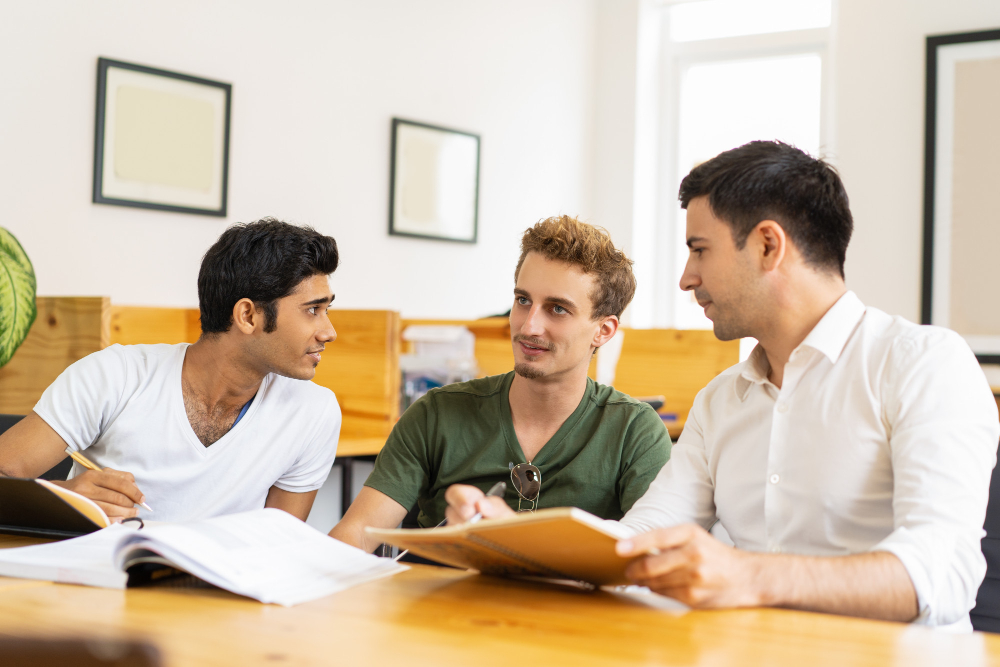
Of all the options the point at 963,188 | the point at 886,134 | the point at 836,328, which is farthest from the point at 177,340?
the point at 963,188

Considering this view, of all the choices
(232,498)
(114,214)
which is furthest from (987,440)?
(114,214)

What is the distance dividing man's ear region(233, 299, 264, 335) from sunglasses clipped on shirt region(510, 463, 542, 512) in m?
0.59

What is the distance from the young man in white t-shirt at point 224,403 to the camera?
1.58 meters

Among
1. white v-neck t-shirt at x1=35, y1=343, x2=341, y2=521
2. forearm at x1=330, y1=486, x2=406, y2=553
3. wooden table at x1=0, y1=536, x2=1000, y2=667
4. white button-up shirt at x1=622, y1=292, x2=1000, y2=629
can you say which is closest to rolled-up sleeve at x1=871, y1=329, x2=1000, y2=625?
white button-up shirt at x1=622, y1=292, x2=1000, y2=629

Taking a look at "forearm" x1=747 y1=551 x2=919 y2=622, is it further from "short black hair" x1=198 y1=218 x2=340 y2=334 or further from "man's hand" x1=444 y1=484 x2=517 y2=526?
"short black hair" x1=198 y1=218 x2=340 y2=334

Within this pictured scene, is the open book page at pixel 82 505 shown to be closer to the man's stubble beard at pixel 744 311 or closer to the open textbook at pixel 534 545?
the open textbook at pixel 534 545

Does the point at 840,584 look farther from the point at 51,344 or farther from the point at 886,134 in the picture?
the point at 886,134

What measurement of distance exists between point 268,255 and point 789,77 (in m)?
3.39

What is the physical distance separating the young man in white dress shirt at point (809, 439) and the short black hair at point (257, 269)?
0.81 m

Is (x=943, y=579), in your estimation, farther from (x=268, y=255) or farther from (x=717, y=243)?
(x=268, y=255)

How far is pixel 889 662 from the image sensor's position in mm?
696

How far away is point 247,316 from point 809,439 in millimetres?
1077

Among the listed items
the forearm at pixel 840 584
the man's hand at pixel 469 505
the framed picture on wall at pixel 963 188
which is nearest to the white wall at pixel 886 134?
the framed picture on wall at pixel 963 188

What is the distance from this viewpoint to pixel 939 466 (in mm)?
975
